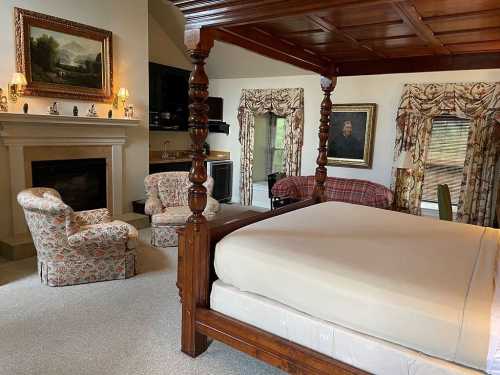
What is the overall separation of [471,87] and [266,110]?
336 cm

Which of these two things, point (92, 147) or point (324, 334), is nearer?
point (324, 334)

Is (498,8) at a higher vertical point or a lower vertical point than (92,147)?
higher

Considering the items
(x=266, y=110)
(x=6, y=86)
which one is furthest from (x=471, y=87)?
(x=6, y=86)

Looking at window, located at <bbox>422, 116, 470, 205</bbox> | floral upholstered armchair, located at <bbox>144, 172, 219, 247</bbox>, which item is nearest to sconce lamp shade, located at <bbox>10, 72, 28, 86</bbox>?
floral upholstered armchair, located at <bbox>144, 172, 219, 247</bbox>

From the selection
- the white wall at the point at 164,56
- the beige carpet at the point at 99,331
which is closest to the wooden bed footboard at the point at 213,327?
the beige carpet at the point at 99,331

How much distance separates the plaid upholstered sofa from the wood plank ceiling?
235cm

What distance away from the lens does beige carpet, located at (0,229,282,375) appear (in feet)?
7.32

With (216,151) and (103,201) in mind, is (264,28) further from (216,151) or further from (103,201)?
(216,151)

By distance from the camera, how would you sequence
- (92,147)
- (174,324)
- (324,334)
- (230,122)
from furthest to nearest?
(230,122) < (92,147) < (174,324) < (324,334)

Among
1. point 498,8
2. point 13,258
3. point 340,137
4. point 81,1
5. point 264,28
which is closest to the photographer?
point 498,8

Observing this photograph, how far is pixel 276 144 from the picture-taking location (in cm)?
750

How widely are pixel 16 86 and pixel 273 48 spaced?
3.21m

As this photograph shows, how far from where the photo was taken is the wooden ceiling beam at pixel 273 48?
2.26 metres

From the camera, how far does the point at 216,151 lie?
25.5 ft
